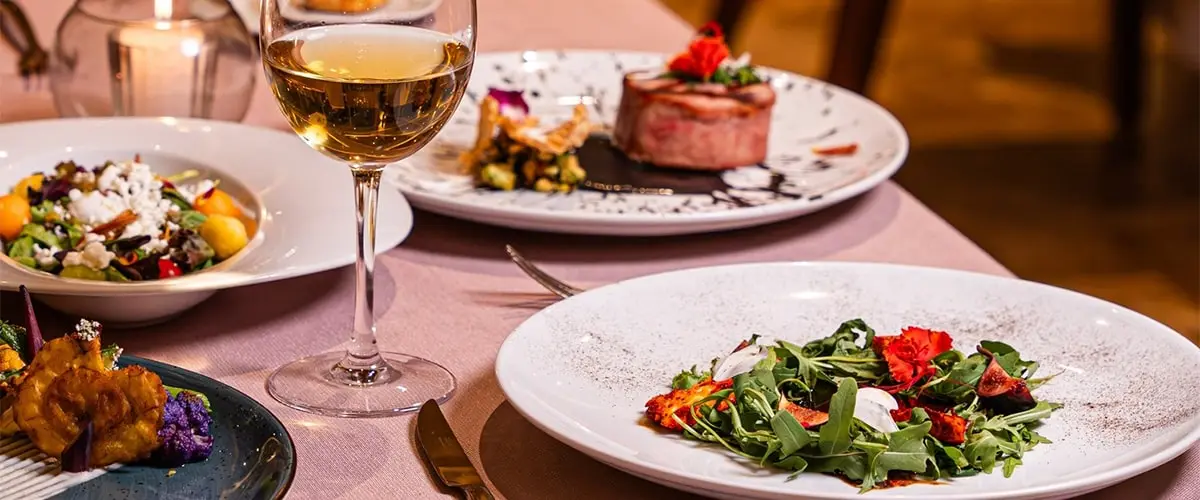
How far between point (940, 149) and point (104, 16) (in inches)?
153

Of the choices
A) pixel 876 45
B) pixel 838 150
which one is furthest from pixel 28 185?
pixel 876 45

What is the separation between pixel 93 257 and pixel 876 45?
203 centimetres

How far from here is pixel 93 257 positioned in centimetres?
95

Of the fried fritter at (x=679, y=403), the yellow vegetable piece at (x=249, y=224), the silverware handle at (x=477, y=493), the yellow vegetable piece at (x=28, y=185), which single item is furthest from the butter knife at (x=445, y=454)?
the yellow vegetable piece at (x=28, y=185)

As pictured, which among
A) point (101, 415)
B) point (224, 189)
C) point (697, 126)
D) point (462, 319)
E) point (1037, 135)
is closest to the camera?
point (101, 415)

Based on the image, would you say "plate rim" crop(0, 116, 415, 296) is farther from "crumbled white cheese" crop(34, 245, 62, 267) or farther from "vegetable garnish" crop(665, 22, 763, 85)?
"vegetable garnish" crop(665, 22, 763, 85)

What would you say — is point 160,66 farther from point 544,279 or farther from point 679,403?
point 679,403

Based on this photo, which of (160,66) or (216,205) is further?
(160,66)

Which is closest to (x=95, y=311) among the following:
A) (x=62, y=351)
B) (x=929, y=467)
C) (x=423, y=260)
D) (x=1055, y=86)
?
(x=62, y=351)

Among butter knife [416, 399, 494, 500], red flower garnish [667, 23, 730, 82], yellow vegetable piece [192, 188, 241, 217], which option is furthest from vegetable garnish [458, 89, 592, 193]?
butter knife [416, 399, 494, 500]

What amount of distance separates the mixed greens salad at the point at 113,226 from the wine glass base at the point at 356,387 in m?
0.14

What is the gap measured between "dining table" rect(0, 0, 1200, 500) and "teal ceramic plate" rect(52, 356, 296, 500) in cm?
5

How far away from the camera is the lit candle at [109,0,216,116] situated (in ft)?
4.47

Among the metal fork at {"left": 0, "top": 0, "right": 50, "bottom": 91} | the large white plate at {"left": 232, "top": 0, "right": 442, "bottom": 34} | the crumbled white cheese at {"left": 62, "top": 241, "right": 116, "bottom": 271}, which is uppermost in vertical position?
the large white plate at {"left": 232, "top": 0, "right": 442, "bottom": 34}
